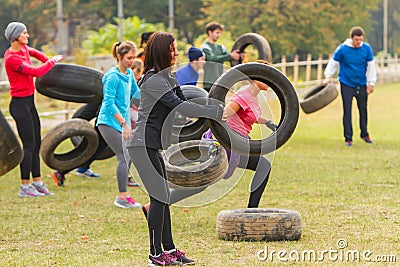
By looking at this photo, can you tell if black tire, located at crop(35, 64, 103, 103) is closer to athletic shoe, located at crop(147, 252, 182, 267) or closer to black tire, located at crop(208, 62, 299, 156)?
black tire, located at crop(208, 62, 299, 156)

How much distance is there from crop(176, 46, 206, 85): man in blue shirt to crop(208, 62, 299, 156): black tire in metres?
4.59

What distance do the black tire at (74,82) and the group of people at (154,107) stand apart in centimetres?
64

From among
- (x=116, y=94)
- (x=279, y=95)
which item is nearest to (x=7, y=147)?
(x=279, y=95)

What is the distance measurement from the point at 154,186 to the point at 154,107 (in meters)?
0.60

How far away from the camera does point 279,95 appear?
8.00 m

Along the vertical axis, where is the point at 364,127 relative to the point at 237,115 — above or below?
below

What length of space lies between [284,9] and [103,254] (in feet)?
125

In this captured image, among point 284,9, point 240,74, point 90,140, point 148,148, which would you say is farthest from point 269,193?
point 284,9

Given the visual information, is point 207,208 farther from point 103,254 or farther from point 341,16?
point 341,16

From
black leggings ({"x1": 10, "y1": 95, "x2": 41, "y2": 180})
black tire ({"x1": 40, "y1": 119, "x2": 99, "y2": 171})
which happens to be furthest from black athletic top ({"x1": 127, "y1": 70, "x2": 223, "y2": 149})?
black tire ({"x1": 40, "y1": 119, "x2": 99, "y2": 171})

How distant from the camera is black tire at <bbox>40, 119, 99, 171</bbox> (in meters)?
11.5

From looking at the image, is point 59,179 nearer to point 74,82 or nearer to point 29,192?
point 29,192

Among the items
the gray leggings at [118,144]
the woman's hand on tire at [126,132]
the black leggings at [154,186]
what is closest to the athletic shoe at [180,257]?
the black leggings at [154,186]

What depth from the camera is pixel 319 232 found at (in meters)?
7.99
